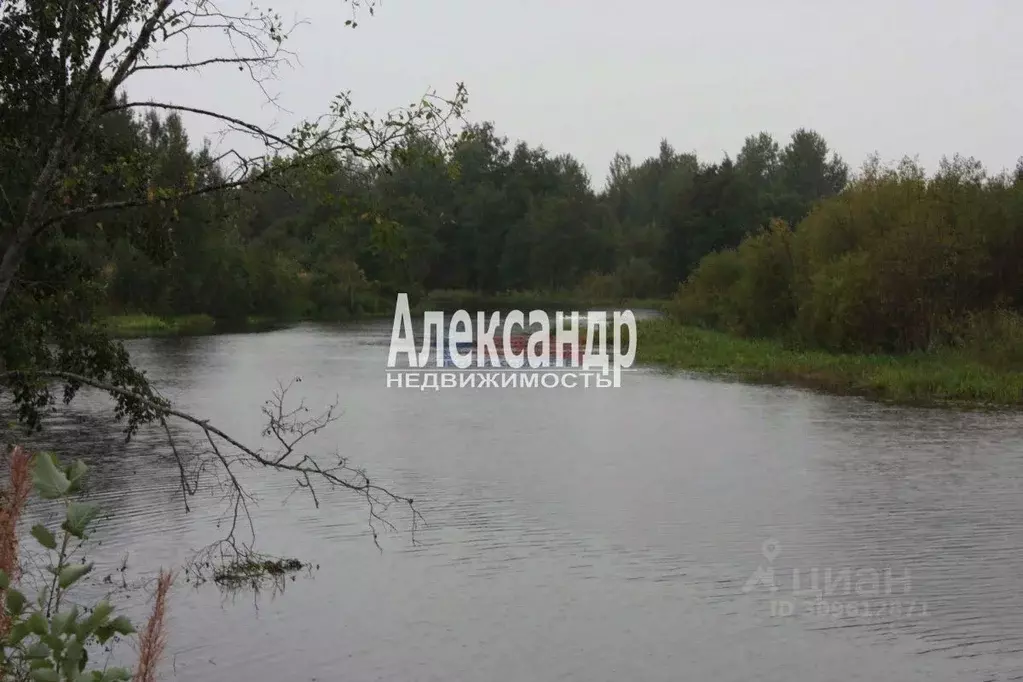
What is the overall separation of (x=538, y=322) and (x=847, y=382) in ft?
80.9

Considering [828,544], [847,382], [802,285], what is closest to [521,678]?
[828,544]

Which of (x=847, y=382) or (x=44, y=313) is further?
(x=847, y=382)

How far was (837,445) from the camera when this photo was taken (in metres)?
17.6

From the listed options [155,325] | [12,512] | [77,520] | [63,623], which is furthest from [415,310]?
[63,623]

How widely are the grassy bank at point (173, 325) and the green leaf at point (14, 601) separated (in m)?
38.2

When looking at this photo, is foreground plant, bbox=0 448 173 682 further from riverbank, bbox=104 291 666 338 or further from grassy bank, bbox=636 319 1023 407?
riverbank, bbox=104 291 666 338

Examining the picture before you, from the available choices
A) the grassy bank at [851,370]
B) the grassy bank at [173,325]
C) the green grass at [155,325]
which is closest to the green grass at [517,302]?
the grassy bank at [173,325]

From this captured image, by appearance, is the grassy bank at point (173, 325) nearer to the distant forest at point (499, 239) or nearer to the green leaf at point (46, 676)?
the distant forest at point (499, 239)

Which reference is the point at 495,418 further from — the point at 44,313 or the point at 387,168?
the point at 387,168

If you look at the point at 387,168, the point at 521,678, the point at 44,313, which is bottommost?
the point at 521,678

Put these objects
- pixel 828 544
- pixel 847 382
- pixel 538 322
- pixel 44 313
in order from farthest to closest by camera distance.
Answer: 1. pixel 538 322
2. pixel 847 382
3. pixel 828 544
4. pixel 44 313

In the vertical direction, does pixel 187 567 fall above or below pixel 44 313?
below

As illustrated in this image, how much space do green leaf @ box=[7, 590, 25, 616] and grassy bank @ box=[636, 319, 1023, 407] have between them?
67.8ft

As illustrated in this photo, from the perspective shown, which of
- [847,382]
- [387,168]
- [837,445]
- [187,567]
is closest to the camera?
[387,168]
